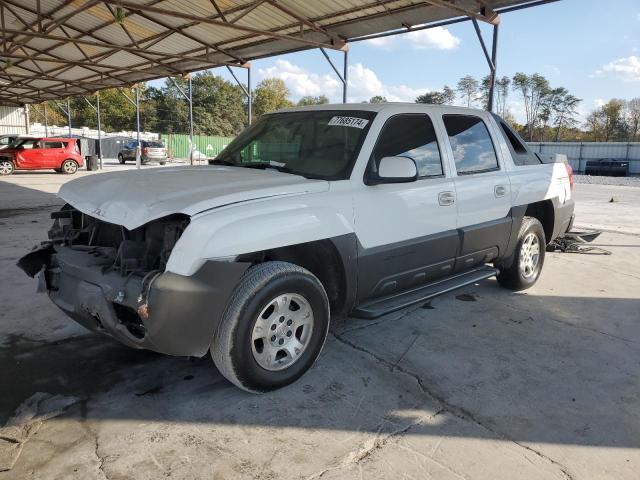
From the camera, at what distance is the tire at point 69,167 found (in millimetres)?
22688

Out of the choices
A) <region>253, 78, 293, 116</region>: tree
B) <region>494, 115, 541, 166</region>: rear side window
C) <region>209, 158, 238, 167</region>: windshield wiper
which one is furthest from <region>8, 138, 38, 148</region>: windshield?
<region>253, 78, 293, 116</region>: tree

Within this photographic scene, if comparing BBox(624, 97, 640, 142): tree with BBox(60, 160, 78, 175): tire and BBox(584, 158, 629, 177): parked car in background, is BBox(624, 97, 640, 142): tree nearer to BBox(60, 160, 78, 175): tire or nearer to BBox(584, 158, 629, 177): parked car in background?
BBox(584, 158, 629, 177): parked car in background

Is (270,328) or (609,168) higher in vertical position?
(609,168)

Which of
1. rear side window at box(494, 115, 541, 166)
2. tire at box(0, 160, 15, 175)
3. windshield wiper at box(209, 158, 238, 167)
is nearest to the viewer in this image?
windshield wiper at box(209, 158, 238, 167)

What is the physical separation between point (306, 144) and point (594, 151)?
41.7 meters

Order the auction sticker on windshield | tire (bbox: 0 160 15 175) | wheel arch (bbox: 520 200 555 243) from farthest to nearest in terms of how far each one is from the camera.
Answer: tire (bbox: 0 160 15 175)
wheel arch (bbox: 520 200 555 243)
the auction sticker on windshield

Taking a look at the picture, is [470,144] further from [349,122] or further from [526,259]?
[526,259]

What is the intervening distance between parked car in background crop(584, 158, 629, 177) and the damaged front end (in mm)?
36170

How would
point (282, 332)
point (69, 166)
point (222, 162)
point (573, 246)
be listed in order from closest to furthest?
1. point (282, 332)
2. point (222, 162)
3. point (573, 246)
4. point (69, 166)

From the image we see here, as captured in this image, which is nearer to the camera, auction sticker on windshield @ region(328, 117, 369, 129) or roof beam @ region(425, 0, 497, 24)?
auction sticker on windshield @ region(328, 117, 369, 129)

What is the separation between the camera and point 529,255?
17.5ft

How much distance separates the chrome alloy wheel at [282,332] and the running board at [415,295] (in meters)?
0.47

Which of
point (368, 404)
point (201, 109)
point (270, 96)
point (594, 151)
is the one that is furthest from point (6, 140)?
point (270, 96)

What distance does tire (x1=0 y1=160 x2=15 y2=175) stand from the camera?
2114 cm
